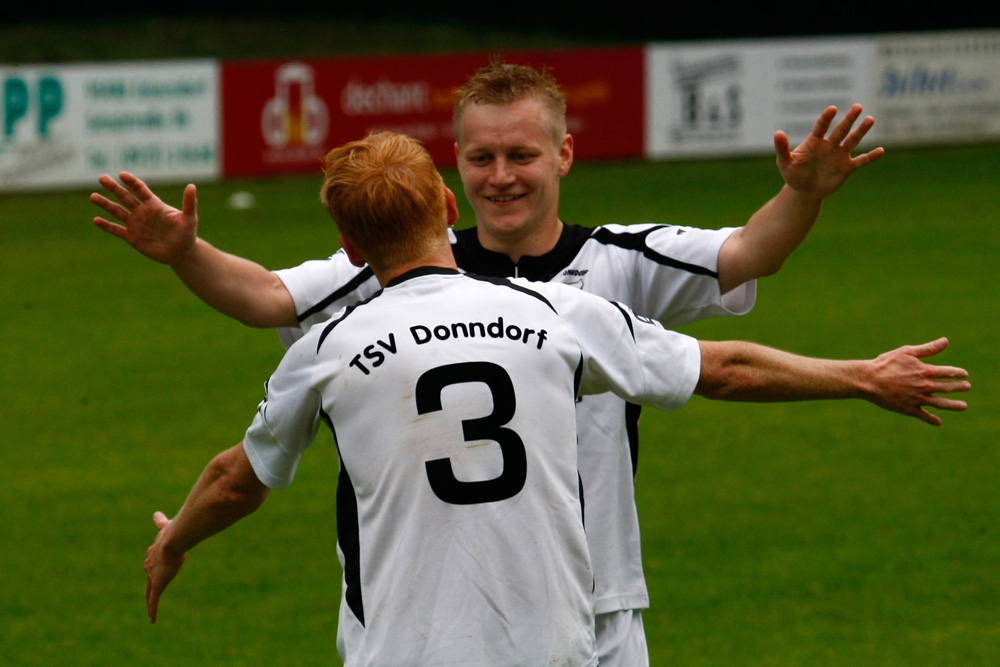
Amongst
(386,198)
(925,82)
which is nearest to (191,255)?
(386,198)

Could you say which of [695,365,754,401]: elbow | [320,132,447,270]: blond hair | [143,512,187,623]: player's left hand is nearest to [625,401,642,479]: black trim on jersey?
[695,365,754,401]: elbow

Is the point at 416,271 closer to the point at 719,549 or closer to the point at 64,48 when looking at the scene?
the point at 719,549

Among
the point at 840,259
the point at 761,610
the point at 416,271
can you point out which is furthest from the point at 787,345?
the point at 416,271

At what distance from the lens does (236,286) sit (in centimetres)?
423

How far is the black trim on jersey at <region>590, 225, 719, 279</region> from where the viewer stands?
418 centimetres

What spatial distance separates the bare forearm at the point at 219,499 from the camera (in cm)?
363

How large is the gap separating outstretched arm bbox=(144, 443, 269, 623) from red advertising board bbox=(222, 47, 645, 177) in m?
18.2

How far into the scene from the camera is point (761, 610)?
7.06m

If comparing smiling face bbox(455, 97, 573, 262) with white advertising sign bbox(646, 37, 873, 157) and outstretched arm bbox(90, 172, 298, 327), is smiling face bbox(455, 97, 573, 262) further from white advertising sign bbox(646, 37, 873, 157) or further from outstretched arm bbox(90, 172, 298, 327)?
white advertising sign bbox(646, 37, 873, 157)

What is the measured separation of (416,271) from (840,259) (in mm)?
14214

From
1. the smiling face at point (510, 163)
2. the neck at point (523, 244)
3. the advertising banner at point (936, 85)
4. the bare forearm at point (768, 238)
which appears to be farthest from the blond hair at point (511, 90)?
the advertising banner at point (936, 85)

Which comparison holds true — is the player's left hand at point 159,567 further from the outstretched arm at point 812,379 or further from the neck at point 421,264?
the outstretched arm at point 812,379

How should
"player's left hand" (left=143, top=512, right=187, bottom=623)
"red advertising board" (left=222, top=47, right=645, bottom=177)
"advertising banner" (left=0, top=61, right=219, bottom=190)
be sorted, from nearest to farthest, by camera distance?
"player's left hand" (left=143, top=512, right=187, bottom=623)
"advertising banner" (left=0, top=61, right=219, bottom=190)
"red advertising board" (left=222, top=47, right=645, bottom=177)

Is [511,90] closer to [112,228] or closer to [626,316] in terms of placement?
[626,316]
